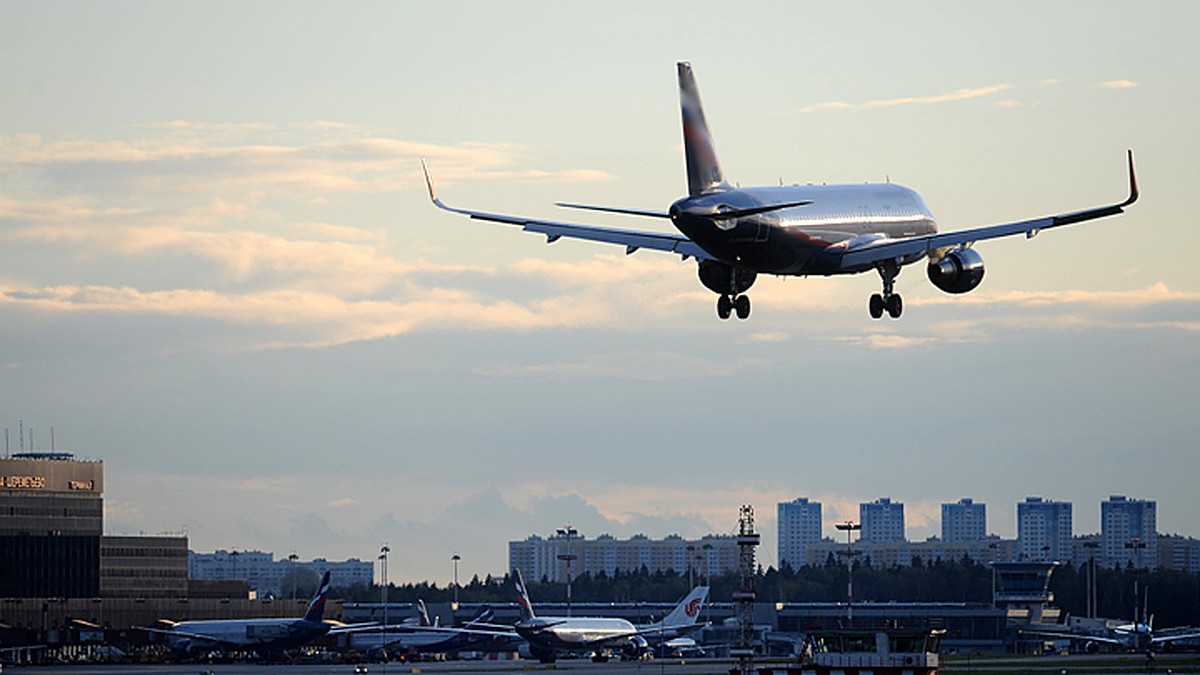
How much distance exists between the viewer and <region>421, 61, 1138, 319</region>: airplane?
8206 cm

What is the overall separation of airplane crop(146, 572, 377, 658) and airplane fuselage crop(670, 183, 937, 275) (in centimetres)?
9991

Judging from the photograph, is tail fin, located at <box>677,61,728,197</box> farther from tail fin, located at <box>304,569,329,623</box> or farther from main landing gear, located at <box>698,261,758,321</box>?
tail fin, located at <box>304,569,329,623</box>

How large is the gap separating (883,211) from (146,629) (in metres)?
122

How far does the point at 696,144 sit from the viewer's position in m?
85.1

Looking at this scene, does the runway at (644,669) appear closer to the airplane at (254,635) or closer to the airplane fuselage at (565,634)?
the airplane at (254,635)

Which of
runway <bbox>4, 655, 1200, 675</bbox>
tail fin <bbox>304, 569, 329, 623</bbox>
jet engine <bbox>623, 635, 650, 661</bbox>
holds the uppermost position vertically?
tail fin <bbox>304, 569, 329, 623</bbox>

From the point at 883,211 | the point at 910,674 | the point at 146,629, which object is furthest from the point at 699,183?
the point at 146,629

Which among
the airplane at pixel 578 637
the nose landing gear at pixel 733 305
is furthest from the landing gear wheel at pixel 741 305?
the airplane at pixel 578 637

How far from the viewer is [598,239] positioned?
3602 inches

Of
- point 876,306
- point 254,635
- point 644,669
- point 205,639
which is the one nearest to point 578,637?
point 254,635

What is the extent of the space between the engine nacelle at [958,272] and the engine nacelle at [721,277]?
903 cm

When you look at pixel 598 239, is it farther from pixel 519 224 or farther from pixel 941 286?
pixel 941 286

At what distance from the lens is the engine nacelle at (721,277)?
87.9 m

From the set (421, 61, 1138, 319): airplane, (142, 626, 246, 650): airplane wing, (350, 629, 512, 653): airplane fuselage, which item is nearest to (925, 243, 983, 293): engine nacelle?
(421, 61, 1138, 319): airplane
